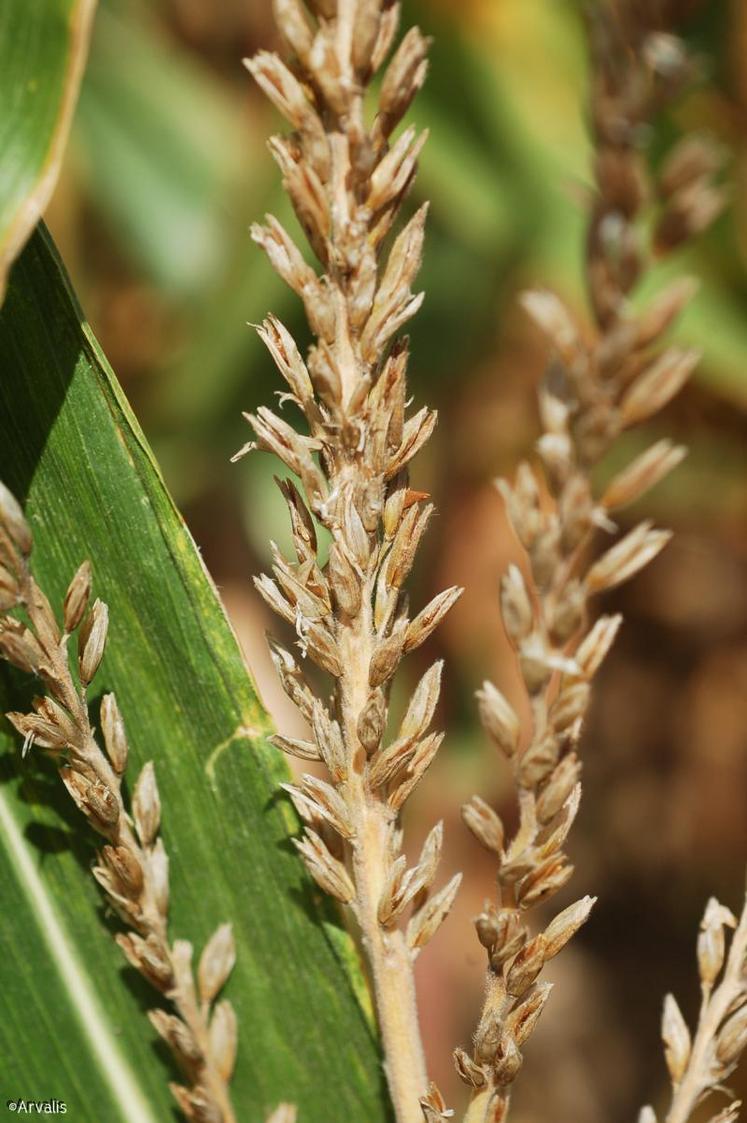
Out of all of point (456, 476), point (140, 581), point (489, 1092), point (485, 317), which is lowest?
point (489, 1092)

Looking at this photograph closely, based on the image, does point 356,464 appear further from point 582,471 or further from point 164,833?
point 164,833

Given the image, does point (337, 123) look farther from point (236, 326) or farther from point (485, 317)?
point (485, 317)

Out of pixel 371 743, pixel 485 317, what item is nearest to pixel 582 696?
pixel 371 743

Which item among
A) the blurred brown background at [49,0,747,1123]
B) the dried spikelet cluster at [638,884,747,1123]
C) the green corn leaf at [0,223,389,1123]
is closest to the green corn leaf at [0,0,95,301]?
the green corn leaf at [0,223,389,1123]

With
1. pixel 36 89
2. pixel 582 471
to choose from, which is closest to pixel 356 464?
pixel 582 471

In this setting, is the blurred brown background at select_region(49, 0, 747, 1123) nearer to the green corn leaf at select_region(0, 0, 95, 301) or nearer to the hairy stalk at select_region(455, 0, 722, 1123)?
the green corn leaf at select_region(0, 0, 95, 301)
